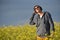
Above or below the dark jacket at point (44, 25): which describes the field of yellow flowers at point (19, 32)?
below

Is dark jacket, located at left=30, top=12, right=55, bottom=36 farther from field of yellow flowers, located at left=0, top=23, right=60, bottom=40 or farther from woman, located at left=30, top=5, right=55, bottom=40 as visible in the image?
field of yellow flowers, located at left=0, top=23, right=60, bottom=40

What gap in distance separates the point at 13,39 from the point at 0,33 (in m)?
0.29

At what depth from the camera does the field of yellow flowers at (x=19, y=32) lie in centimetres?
380

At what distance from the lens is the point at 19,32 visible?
4.01 metres

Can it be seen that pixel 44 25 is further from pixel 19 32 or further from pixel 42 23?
pixel 19 32

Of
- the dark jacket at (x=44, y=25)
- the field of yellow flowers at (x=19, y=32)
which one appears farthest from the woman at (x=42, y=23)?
the field of yellow flowers at (x=19, y=32)

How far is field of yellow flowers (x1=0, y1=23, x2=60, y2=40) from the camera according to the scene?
12.5ft

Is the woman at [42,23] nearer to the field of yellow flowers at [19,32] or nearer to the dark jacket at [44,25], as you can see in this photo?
the dark jacket at [44,25]

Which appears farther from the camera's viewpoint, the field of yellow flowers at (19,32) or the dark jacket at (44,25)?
the field of yellow flowers at (19,32)

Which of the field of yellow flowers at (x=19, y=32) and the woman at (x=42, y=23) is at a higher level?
the woman at (x=42, y=23)

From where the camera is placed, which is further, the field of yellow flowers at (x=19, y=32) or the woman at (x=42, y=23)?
the field of yellow flowers at (x=19, y=32)

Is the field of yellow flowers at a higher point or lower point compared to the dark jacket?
lower

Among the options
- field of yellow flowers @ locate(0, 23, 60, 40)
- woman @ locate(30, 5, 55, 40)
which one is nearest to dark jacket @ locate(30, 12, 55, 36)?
woman @ locate(30, 5, 55, 40)

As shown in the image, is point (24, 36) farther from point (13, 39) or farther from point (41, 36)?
point (41, 36)
